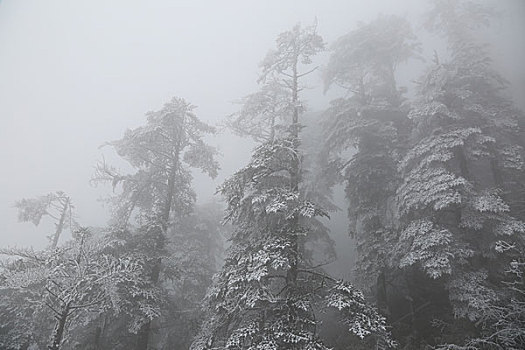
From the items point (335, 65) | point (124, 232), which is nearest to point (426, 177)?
point (335, 65)

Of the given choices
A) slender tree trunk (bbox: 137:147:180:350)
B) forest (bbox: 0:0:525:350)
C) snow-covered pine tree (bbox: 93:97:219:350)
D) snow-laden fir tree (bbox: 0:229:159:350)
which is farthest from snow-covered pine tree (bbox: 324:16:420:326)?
snow-laden fir tree (bbox: 0:229:159:350)

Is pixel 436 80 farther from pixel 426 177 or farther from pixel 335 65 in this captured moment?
pixel 335 65

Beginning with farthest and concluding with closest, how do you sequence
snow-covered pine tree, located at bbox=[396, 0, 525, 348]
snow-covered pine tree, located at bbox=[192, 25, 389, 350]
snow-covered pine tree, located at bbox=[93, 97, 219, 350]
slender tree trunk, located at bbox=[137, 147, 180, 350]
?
1. snow-covered pine tree, located at bbox=[93, 97, 219, 350]
2. slender tree trunk, located at bbox=[137, 147, 180, 350]
3. snow-covered pine tree, located at bbox=[396, 0, 525, 348]
4. snow-covered pine tree, located at bbox=[192, 25, 389, 350]

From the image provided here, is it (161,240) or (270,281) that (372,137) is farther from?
(161,240)

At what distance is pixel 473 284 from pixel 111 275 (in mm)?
12312

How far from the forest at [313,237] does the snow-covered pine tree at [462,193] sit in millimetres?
69

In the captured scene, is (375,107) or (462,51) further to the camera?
(462,51)

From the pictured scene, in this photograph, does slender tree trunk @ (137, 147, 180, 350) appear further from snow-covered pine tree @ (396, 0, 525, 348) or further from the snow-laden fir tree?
snow-covered pine tree @ (396, 0, 525, 348)

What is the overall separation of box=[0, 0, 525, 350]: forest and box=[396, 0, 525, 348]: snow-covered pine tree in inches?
2.7

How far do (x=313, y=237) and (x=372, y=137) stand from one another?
6355mm

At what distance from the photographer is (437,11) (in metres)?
25.3

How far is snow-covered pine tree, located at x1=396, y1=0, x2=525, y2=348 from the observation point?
10.4 metres

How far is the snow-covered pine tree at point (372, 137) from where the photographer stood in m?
13.6

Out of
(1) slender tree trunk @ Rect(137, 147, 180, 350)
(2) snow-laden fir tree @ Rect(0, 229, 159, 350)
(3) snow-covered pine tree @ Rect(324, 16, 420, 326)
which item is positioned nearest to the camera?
(2) snow-laden fir tree @ Rect(0, 229, 159, 350)
